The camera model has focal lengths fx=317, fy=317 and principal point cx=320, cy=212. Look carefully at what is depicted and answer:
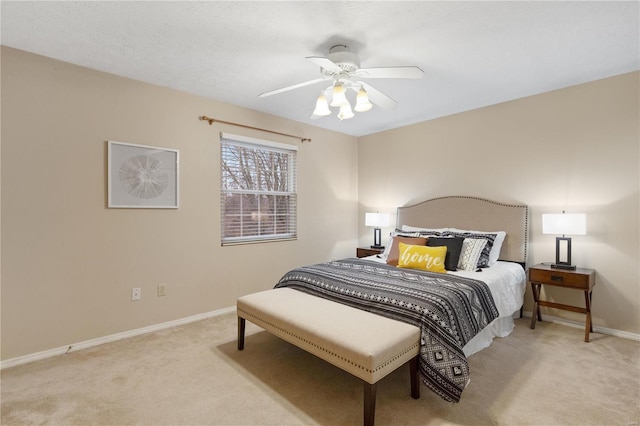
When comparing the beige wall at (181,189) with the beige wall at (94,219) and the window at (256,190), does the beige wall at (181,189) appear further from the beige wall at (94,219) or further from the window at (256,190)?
the window at (256,190)

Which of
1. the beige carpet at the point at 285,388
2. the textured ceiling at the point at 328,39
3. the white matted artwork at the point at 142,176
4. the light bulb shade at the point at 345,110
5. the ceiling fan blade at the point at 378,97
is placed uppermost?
the textured ceiling at the point at 328,39

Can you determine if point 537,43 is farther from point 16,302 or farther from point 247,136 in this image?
point 16,302

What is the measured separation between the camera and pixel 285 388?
2062 millimetres

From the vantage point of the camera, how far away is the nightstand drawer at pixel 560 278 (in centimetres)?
273

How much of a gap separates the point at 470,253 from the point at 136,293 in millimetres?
3225

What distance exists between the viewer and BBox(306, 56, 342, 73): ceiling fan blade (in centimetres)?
196

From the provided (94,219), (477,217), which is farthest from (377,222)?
(94,219)

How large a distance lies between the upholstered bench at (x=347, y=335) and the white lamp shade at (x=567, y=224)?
6.45 ft

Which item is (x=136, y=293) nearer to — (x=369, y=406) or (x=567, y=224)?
(x=369, y=406)

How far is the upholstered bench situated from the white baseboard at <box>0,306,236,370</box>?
1.17 m

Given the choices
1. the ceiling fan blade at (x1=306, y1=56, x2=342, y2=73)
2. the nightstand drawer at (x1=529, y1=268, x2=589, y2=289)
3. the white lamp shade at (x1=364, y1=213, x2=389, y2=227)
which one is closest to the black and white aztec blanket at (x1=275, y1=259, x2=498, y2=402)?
the nightstand drawer at (x1=529, y1=268, x2=589, y2=289)

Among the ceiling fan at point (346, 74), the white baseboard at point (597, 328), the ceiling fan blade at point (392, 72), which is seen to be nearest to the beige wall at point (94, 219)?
the ceiling fan at point (346, 74)

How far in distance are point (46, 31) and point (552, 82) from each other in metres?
4.17

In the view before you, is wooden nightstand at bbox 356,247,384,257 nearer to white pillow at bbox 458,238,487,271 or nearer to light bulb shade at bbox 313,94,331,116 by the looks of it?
white pillow at bbox 458,238,487,271
